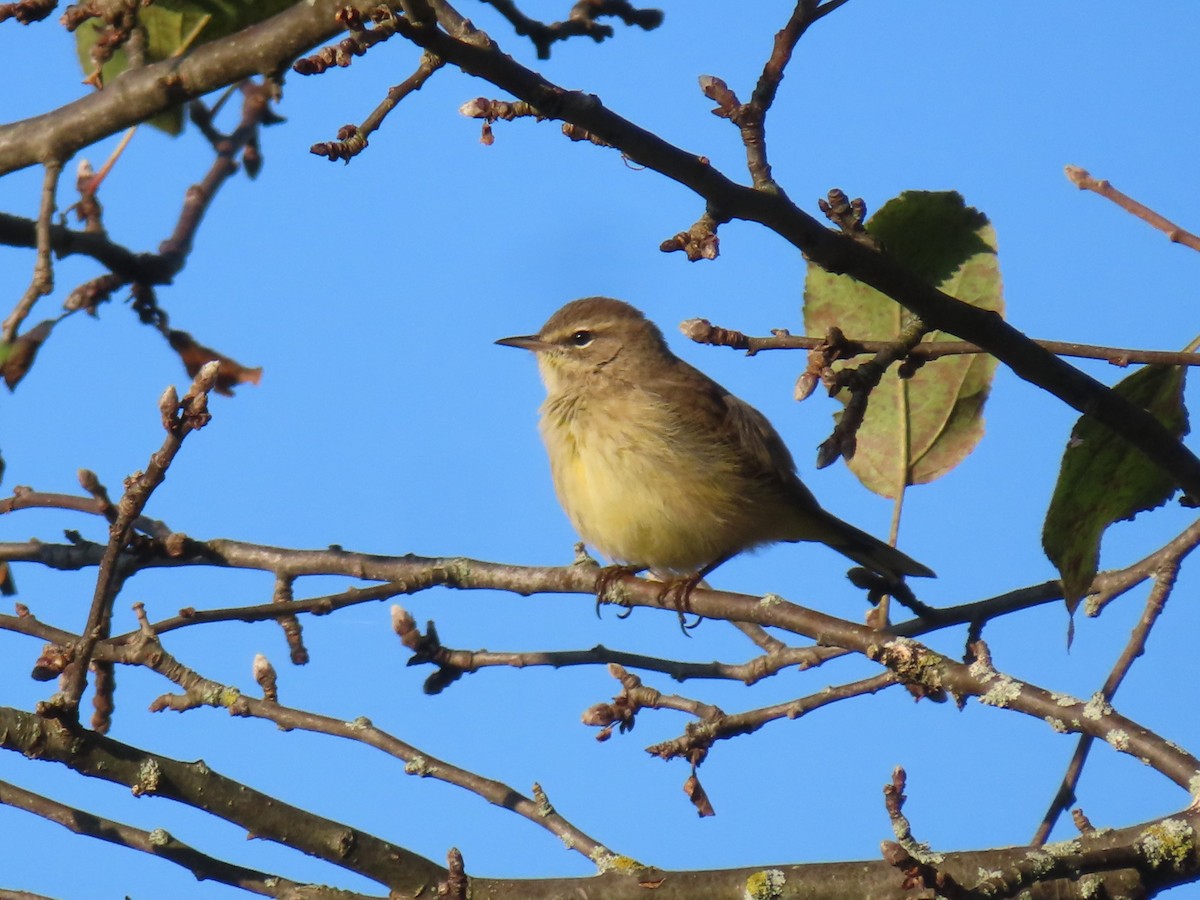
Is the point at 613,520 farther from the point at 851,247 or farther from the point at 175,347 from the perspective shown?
the point at 851,247

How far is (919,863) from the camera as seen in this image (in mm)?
2855

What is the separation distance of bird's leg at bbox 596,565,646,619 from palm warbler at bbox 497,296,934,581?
2.0 inches

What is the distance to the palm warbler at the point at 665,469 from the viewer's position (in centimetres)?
618

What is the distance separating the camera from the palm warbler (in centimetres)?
618

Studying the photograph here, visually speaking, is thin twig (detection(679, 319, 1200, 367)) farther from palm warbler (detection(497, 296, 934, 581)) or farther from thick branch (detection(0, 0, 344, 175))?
palm warbler (detection(497, 296, 934, 581))

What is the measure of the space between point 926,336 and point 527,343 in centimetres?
306

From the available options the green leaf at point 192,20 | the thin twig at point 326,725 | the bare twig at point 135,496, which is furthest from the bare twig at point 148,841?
the green leaf at point 192,20

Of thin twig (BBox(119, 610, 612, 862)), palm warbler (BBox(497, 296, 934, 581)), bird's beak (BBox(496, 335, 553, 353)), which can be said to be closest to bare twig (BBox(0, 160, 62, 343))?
thin twig (BBox(119, 610, 612, 862))

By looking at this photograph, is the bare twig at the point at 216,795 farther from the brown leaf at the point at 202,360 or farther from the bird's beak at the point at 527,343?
the bird's beak at the point at 527,343

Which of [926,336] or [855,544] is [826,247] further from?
[855,544]

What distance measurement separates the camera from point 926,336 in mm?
4699

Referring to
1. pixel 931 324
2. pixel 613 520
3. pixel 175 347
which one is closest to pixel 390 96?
pixel 931 324

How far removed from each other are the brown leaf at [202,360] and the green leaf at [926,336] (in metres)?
1.98

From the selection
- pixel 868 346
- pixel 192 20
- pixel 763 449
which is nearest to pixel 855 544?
pixel 763 449
